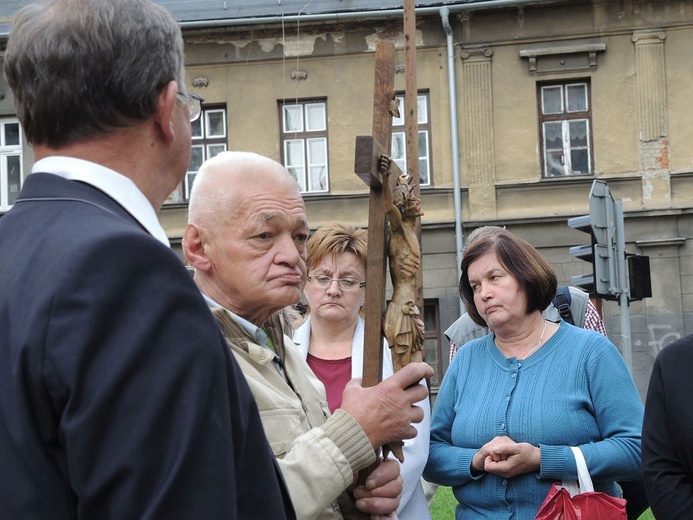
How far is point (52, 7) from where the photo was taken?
1646 millimetres

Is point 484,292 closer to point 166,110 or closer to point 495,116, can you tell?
point 166,110

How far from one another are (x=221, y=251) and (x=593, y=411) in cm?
172

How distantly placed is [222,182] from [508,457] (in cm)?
157

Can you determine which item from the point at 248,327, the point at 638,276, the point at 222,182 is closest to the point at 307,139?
the point at 638,276

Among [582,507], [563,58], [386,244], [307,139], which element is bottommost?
[582,507]

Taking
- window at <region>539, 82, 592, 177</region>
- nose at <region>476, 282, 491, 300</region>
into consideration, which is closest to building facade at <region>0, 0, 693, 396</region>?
window at <region>539, 82, 592, 177</region>

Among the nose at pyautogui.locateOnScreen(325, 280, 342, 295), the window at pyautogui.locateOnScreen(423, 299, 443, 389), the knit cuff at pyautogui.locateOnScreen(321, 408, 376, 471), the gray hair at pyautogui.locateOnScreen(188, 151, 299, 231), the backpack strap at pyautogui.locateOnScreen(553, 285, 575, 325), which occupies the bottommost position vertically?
the window at pyautogui.locateOnScreen(423, 299, 443, 389)

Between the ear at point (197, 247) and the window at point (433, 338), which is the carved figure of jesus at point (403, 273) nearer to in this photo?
the ear at point (197, 247)

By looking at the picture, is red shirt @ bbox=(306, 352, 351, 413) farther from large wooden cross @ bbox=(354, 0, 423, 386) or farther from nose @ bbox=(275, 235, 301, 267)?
nose @ bbox=(275, 235, 301, 267)

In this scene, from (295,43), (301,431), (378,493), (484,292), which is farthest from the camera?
(295,43)

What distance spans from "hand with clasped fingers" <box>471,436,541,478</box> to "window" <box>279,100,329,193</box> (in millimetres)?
16155

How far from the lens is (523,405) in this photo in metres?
3.84

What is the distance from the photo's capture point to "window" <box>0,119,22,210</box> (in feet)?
67.8

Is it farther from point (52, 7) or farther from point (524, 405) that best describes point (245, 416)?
point (524, 405)
